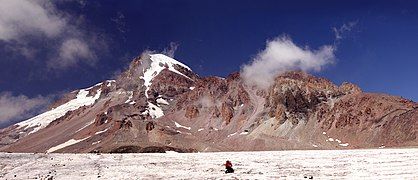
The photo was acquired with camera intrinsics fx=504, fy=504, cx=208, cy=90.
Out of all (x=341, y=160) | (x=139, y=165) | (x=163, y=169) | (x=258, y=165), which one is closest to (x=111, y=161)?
(x=139, y=165)

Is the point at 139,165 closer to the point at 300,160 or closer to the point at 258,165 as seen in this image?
the point at 258,165

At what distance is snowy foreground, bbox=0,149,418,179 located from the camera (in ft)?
109

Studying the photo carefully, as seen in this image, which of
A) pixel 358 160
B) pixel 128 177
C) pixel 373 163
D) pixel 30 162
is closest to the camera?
pixel 128 177

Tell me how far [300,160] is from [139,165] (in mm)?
13200

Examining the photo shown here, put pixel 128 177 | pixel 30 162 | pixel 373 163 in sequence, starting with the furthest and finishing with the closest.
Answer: pixel 30 162 → pixel 373 163 → pixel 128 177

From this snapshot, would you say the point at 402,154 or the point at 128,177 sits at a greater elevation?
the point at 402,154

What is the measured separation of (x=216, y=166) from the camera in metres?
38.9

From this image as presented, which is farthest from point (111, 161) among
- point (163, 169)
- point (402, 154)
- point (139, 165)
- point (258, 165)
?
point (402, 154)

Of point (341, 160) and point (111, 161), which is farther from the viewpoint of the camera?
point (111, 161)

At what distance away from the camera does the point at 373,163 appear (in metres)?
37.1

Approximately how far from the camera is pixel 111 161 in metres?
44.9

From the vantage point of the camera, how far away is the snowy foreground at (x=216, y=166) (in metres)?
33.2

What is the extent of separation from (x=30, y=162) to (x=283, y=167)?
22.3 m

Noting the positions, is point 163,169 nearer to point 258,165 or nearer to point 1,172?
point 258,165
